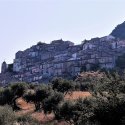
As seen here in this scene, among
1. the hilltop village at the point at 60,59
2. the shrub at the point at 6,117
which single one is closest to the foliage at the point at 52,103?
the shrub at the point at 6,117

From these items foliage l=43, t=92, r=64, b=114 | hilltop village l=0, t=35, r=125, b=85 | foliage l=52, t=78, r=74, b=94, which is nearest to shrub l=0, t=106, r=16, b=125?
foliage l=43, t=92, r=64, b=114

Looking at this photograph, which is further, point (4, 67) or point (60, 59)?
point (4, 67)

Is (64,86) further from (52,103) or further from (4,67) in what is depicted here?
(4,67)

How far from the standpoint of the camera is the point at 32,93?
53.5m

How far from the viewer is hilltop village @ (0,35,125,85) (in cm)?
12344

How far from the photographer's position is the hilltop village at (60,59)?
123438 mm

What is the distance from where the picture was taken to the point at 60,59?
456ft

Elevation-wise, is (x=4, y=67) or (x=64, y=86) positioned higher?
(x=4, y=67)

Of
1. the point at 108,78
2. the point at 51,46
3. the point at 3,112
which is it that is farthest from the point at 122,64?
the point at 108,78

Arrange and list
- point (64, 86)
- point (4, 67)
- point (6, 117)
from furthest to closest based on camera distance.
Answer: point (4, 67) → point (64, 86) → point (6, 117)

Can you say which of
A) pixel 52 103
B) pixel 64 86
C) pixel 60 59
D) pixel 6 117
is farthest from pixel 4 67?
pixel 6 117

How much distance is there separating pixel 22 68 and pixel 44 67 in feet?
38.7

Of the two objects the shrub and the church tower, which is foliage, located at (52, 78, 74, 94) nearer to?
the shrub

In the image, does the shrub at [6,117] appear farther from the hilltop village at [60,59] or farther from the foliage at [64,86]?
the hilltop village at [60,59]
